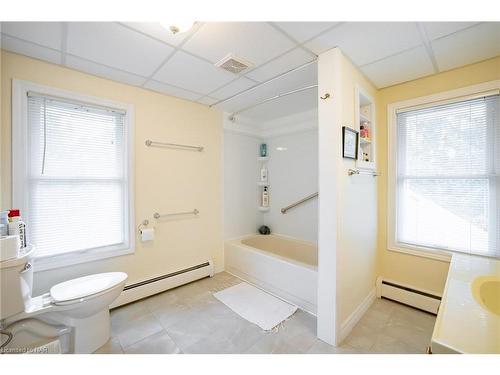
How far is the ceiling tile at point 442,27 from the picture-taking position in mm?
1254

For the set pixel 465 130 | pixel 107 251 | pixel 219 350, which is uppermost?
pixel 465 130

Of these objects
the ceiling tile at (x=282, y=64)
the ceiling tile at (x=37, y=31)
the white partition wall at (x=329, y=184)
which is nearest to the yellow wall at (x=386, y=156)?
the white partition wall at (x=329, y=184)

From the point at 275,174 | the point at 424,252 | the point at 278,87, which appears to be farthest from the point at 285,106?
the point at 424,252

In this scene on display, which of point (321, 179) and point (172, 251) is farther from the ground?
point (321, 179)

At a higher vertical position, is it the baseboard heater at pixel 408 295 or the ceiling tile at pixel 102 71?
the ceiling tile at pixel 102 71

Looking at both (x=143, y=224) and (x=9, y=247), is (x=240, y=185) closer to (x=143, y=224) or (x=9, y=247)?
(x=143, y=224)

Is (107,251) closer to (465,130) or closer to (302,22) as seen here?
(302,22)

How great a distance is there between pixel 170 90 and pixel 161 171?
2.88 ft

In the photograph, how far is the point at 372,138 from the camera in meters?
2.06

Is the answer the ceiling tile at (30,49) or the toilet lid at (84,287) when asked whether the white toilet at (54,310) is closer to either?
the toilet lid at (84,287)

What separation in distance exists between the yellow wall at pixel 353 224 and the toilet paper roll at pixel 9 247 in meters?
2.09

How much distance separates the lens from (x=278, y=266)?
220cm

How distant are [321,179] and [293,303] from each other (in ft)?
4.35

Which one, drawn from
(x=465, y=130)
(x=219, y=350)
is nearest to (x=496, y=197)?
(x=465, y=130)
